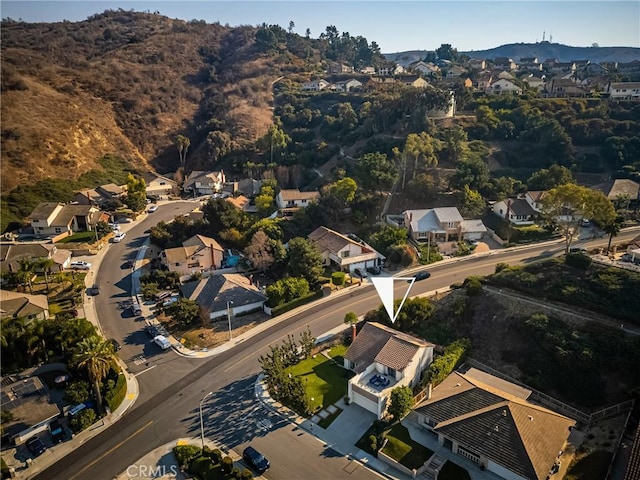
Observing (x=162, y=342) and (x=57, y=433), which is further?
(x=162, y=342)

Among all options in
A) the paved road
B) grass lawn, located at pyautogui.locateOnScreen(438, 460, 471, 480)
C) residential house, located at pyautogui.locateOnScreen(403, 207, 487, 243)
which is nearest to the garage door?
the paved road

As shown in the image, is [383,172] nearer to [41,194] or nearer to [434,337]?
[434,337]

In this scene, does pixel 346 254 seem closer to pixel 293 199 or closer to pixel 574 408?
pixel 293 199

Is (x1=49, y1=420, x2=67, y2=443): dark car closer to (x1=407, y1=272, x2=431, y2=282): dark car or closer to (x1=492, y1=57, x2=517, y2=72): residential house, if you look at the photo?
(x1=407, y1=272, x2=431, y2=282): dark car

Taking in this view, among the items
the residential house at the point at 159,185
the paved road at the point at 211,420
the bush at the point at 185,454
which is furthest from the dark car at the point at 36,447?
the residential house at the point at 159,185

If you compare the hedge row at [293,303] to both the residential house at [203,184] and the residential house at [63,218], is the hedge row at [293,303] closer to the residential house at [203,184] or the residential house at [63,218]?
the residential house at [63,218]

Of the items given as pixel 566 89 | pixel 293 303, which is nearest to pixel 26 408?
pixel 293 303
